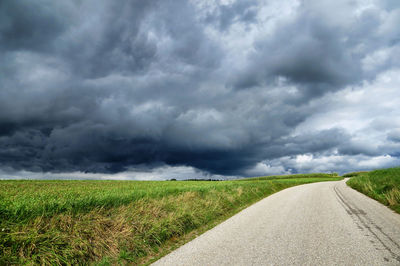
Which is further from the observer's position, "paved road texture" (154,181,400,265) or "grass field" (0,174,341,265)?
"paved road texture" (154,181,400,265)

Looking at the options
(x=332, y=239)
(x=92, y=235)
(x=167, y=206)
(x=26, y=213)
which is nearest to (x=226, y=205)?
(x=167, y=206)

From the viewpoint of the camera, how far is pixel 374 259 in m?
5.49

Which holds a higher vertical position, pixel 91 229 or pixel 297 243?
pixel 91 229

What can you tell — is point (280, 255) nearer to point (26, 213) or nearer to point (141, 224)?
point (141, 224)

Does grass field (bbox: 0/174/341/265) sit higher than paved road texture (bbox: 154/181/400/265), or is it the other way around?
grass field (bbox: 0/174/341/265)

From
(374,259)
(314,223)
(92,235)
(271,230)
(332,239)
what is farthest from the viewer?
(314,223)

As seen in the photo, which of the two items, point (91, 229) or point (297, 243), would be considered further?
point (297, 243)

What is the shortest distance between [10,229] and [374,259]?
832cm

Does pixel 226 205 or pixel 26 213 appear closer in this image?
pixel 26 213

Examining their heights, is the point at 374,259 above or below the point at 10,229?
below

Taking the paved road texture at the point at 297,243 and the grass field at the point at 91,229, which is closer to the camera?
the grass field at the point at 91,229

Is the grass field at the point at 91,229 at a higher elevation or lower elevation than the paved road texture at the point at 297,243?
higher

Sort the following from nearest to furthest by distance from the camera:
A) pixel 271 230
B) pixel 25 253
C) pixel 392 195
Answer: pixel 25 253
pixel 271 230
pixel 392 195

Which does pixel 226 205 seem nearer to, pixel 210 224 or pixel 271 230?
pixel 210 224
